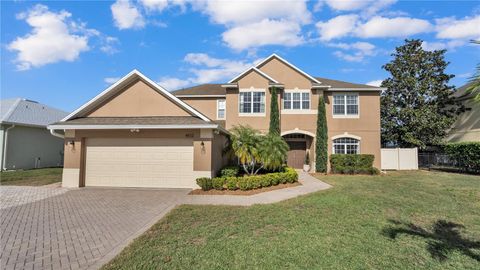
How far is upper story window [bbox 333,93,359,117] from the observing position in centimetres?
2153

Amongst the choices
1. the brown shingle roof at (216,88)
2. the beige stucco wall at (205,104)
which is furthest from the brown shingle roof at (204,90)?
the beige stucco wall at (205,104)

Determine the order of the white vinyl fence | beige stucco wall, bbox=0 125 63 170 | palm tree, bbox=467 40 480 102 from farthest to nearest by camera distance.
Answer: the white vinyl fence → beige stucco wall, bbox=0 125 63 170 → palm tree, bbox=467 40 480 102

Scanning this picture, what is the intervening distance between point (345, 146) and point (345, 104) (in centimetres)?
332

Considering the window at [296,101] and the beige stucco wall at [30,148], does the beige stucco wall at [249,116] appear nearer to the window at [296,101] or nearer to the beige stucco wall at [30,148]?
the window at [296,101]

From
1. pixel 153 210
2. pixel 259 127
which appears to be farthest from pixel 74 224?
pixel 259 127

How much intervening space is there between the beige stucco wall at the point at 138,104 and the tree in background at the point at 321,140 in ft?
36.1

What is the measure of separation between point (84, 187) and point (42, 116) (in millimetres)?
14669

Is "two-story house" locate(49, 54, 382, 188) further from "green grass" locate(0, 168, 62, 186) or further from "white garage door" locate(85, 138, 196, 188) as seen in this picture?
"green grass" locate(0, 168, 62, 186)

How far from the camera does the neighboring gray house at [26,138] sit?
1973 cm

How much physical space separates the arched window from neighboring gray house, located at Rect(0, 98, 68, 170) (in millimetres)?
23567

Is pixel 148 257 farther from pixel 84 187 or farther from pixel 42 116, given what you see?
pixel 42 116

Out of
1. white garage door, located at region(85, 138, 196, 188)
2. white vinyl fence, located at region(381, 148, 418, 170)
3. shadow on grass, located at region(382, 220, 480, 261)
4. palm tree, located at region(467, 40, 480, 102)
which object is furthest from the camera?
white vinyl fence, located at region(381, 148, 418, 170)

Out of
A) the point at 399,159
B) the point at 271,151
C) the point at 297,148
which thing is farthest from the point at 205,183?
the point at 399,159

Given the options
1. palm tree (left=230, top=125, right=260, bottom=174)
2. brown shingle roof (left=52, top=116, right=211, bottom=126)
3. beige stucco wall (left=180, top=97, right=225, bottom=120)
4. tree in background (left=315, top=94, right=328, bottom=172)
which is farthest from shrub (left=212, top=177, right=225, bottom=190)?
beige stucco wall (left=180, top=97, right=225, bottom=120)
